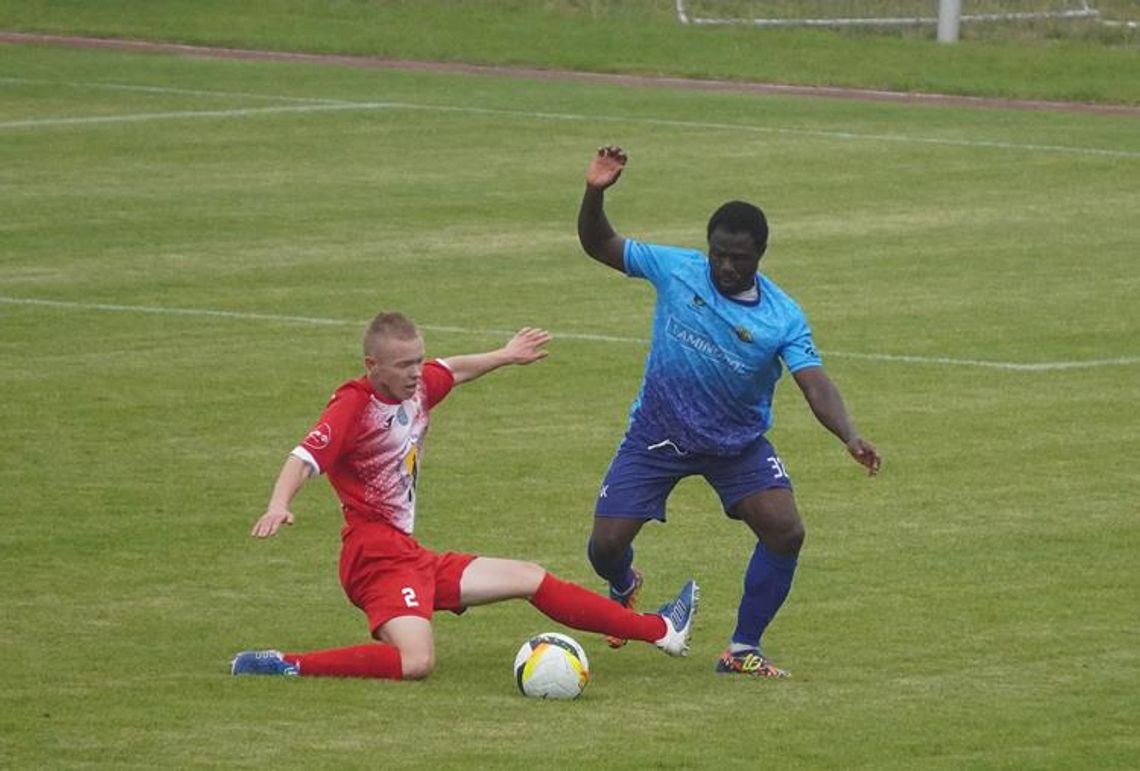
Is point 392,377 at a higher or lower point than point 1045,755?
higher

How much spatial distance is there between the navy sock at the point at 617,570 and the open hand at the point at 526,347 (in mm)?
799

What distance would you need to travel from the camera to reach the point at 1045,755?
9008 mm

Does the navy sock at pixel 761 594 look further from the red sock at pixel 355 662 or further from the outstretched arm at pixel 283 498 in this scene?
the outstretched arm at pixel 283 498

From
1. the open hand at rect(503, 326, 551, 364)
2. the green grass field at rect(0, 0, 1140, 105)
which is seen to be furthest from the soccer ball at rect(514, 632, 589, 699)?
the green grass field at rect(0, 0, 1140, 105)

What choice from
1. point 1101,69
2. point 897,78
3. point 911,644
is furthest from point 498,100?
point 911,644

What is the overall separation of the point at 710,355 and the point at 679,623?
40.3 inches

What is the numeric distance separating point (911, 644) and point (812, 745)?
67.4 inches

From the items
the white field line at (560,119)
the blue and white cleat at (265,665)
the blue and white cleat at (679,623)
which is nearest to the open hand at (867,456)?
the blue and white cleat at (679,623)

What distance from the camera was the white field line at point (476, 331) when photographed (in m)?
17.2

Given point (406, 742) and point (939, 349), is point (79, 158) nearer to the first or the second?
point (939, 349)

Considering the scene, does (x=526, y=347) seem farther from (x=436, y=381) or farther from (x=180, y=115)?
(x=180, y=115)

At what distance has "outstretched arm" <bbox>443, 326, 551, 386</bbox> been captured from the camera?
10531mm

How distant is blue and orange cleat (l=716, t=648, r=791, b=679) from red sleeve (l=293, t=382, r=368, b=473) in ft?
5.36

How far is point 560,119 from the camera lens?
29.2 m
